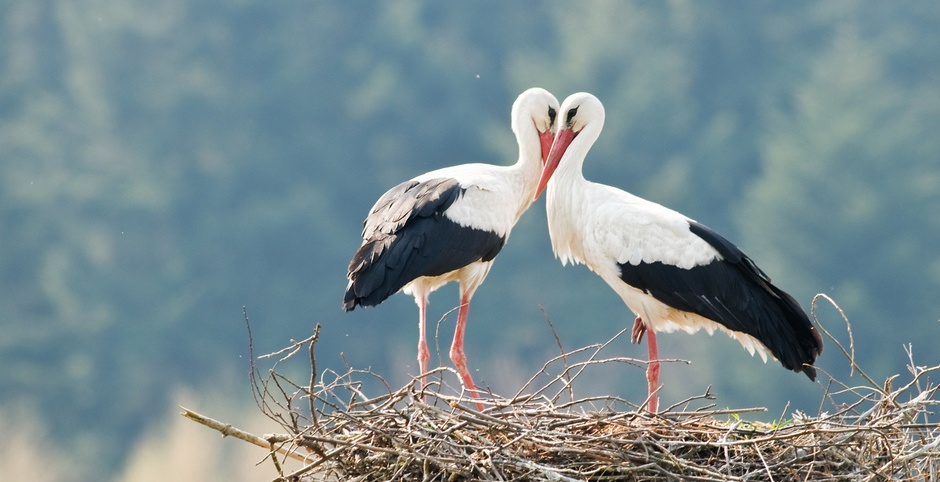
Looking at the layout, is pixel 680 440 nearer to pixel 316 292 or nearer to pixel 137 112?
pixel 316 292

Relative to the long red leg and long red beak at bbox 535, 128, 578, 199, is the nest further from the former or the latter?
long red beak at bbox 535, 128, 578, 199

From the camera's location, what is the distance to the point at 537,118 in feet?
21.0

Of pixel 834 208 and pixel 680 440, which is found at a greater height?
pixel 834 208

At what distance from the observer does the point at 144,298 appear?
25.3m

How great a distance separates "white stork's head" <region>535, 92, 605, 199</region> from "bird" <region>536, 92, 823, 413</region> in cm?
17

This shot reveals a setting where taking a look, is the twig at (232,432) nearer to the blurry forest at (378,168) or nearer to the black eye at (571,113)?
the black eye at (571,113)

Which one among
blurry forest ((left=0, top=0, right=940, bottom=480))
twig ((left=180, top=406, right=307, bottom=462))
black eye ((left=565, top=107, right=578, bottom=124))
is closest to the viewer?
twig ((left=180, top=406, right=307, bottom=462))

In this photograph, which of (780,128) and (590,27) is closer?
(780,128)

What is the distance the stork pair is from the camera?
18.4ft

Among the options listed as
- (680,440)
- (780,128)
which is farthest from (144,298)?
(680,440)

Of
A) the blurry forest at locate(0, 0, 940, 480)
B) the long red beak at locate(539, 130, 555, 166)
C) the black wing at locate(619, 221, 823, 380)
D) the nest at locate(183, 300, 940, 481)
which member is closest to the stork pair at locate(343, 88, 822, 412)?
the black wing at locate(619, 221, 823, 380)

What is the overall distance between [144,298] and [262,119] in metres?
4.95

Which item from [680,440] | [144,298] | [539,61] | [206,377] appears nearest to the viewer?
[680,440]

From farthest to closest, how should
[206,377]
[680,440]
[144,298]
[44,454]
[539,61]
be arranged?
[539,61] → [144,298] → [206,377] → [44,454] → [680,440]
